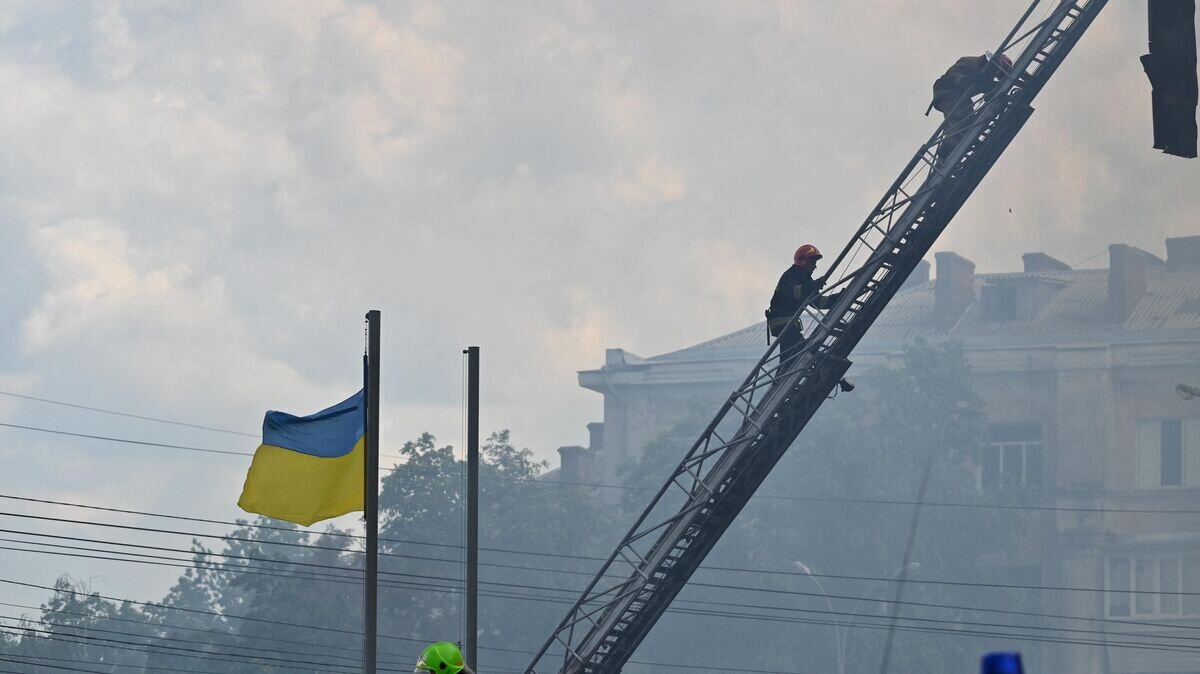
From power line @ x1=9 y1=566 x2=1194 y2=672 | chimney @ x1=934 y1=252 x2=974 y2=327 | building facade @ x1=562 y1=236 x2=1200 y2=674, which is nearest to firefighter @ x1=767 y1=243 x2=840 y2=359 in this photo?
power line @ x1=9 y1=566 x2=1194 y2=672

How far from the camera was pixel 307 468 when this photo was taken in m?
17.0

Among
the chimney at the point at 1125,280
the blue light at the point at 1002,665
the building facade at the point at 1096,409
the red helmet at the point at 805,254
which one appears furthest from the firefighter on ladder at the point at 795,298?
the chimney at the point at 1125,280

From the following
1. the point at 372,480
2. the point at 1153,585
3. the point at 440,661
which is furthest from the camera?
the point at 1153,585

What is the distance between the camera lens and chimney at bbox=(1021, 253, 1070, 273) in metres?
91.3

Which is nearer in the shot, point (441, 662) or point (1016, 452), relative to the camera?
point (441, 662)

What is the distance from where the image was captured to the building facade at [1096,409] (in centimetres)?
7719

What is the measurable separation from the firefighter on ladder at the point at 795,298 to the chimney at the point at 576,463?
231ft

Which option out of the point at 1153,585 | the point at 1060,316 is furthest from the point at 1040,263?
the point at 1153,585

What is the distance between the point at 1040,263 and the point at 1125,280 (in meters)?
8.38

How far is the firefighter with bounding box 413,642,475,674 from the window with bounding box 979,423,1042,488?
72.4 metres

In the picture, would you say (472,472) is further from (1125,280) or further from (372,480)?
(1125,280)

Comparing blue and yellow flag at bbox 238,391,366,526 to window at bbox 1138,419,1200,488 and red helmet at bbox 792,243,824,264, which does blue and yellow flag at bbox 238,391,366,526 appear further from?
window at bbox 1138,419,1200,488

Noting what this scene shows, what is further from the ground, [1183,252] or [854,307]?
[1183,252]

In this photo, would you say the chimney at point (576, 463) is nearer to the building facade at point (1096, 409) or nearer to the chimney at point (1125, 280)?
the building facade at point (1096, 409)
